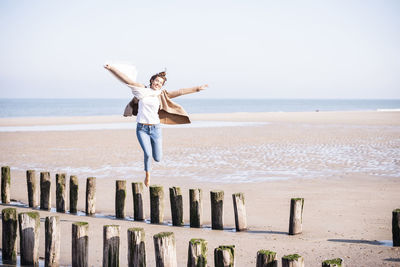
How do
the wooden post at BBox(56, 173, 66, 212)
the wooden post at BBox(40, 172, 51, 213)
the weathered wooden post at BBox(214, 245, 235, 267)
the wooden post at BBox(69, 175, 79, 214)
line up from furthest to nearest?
the wooden post at BBox(40, 172, 51, 213), the wooden post at BBox(56, 173, 66, 212), the wooden post at BBox(69, 175, 79, 214), the weathered wooden post at BBox(214, 245, 235, 267)

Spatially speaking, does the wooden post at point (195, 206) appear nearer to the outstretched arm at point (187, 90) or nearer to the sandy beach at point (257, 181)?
the sandy beach at point (257, 181)

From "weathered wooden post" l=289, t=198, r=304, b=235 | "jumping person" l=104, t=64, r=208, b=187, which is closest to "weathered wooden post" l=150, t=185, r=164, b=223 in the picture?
"jumping person" l=104, t=64, r=208, b=187

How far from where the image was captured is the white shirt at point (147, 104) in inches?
345

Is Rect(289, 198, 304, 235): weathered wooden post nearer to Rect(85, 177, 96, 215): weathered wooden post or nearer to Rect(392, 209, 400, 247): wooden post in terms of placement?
Rect(392, 209, 400, 247): wooden post

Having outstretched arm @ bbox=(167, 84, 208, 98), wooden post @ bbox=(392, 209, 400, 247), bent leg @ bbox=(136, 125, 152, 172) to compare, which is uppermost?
outstretched arm @ bbox=(167, 84, 208, 98)

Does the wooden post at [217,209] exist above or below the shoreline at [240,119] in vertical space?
below

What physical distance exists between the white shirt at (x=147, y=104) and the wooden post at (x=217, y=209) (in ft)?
5.66

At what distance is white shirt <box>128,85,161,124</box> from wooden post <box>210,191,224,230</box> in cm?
172

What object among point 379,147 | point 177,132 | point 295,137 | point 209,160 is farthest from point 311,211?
point 177,132

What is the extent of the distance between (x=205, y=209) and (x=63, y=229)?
3147 mm

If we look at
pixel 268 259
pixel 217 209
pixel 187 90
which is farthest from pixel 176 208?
pixel 268 259

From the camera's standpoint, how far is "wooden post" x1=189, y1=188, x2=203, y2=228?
8.92 metres

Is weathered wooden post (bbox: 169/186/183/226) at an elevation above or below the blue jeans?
below

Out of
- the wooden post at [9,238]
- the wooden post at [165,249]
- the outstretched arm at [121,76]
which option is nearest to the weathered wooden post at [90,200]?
the outstretched arm at [121,76]
